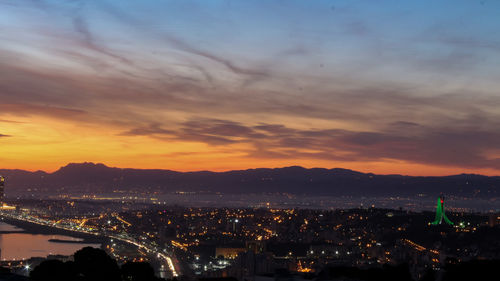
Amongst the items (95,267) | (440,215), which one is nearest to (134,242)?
(440,215)

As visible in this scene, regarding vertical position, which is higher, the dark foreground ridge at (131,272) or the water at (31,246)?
the dark foreground ridge at (131,272)

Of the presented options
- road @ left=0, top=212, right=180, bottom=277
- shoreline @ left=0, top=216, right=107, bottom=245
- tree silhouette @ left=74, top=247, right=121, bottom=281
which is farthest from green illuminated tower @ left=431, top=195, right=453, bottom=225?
tree silhouette @ left=74, top=247, right=121, bottom=281

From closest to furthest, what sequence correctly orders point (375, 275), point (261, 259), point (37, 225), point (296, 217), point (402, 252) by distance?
point (375, 275)
point (261, 259)
point (402, 252)
point (296, 217)
point (37, 225)

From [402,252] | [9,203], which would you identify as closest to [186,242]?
[402,252]

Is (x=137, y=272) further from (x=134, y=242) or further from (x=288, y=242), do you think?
(x=134, y=242)

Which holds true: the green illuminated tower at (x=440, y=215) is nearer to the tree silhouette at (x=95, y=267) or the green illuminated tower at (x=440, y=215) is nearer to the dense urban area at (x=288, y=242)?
the dense urban area at (x=288, y=242)

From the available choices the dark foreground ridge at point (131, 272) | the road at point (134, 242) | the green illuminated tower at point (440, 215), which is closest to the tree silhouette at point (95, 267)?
the dark foreground ridge at point (131, 272)

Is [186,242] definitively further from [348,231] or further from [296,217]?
[296,217]

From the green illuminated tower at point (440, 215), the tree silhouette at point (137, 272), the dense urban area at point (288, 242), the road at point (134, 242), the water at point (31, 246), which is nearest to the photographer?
the tree silhouette at point (137, 272)

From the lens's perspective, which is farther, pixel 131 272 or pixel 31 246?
pixel 31 246
